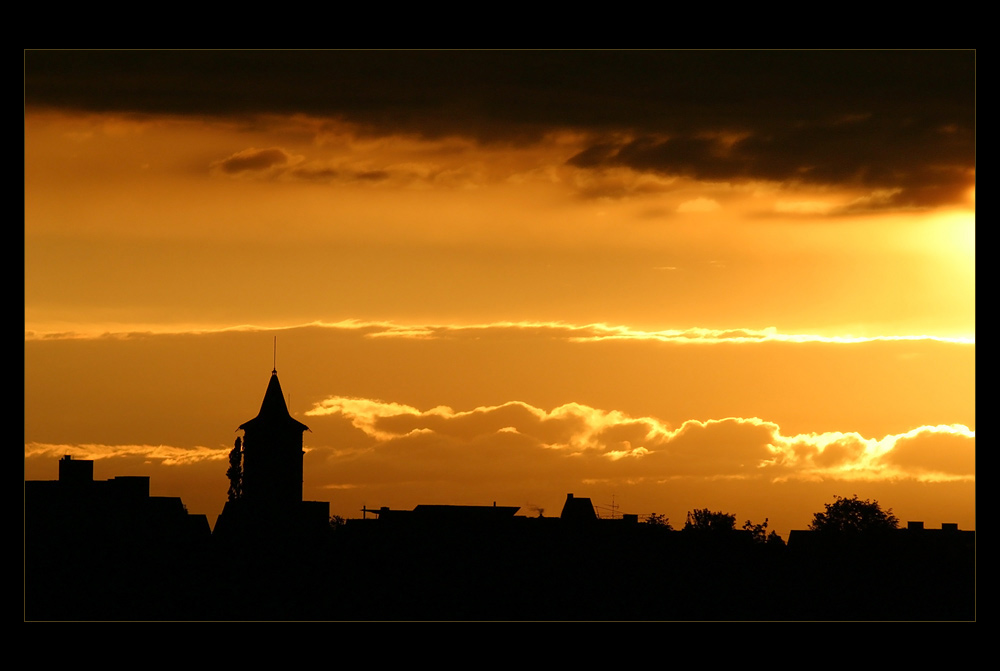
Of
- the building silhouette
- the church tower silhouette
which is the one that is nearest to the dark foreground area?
the building silhouette

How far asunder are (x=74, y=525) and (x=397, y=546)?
548 inches

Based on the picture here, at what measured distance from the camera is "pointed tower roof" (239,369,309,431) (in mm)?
81750

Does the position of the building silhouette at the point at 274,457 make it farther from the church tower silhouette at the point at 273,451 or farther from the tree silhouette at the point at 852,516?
the tree silhouette at the point at 852,516

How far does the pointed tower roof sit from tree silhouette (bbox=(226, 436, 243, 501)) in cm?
403

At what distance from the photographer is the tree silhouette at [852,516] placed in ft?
274

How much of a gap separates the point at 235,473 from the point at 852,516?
36924mm

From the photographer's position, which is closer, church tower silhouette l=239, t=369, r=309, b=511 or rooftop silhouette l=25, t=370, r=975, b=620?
rooftop silhouette l=25, t=370, r=975, b=620

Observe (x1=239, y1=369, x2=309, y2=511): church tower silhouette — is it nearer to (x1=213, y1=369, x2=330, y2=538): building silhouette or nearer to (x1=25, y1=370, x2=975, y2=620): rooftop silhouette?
(x1=213, y1=369, x2=330, y2=538): building silhouette

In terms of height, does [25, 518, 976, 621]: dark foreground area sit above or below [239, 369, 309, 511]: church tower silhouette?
below

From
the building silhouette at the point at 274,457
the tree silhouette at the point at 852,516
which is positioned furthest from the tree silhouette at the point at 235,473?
the tree silhouette at the point at 852,516

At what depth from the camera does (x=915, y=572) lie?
57.4 m
